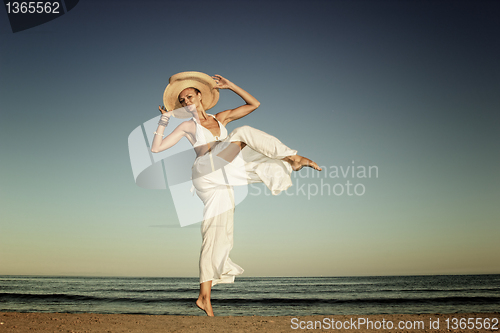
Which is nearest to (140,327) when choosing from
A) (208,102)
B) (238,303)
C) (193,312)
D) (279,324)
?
(279,324)

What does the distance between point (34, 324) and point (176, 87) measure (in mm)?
3504

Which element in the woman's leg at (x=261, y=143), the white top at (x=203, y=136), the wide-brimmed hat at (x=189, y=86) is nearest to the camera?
the woman's leg at (x=261, y=143)

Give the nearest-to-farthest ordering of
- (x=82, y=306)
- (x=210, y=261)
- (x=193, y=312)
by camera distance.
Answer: (x=210, y=261) → (x=193, y=312) → (x=82, y=306)

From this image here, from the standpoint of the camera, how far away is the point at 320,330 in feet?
12.6

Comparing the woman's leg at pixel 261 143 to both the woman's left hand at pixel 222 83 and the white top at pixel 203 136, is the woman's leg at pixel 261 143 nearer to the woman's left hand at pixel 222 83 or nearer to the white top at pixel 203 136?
the white top at pixel 203 136

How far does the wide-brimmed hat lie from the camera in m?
4.12

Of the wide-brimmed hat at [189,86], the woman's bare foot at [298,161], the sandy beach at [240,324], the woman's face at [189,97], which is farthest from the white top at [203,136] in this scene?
the sandy beach at [240,324]

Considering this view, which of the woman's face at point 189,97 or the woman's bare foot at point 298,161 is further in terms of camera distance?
the woman's face at point 189,97

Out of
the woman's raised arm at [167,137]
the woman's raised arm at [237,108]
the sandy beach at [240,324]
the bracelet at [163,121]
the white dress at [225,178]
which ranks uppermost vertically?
the woman's raised arm at [237,108]

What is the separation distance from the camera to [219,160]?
12.7 feet

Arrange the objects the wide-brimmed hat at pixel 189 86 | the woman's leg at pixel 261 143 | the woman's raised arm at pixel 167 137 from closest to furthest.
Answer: the woman's leg at pixel 261 143 → the woman's raised arm at pixel 167 137 → the wide-brimmed hat at pixel 189 86

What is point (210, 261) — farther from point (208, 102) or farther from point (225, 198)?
point (208, 102)

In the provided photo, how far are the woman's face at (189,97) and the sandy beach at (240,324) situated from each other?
2629mm

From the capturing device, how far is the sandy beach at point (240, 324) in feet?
12.8
